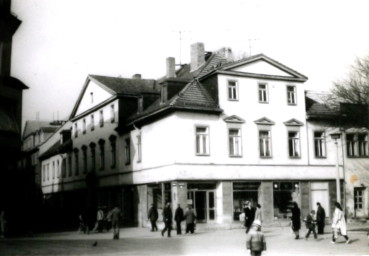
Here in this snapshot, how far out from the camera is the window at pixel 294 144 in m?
34.6

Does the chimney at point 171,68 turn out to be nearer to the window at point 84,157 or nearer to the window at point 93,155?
the window at point 93,155

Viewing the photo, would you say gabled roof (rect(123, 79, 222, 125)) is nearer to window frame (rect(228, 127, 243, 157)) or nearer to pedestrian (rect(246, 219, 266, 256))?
window frame (rect(228, 127, 243, 157))

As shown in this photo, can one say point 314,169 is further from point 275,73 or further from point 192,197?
point 192,197

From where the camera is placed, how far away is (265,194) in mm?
33094

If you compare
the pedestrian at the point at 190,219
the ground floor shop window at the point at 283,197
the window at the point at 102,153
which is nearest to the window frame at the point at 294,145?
the ground floor shop window at the point at 283,197

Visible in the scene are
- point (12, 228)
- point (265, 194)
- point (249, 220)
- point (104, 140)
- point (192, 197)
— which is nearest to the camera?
point (249, 220)

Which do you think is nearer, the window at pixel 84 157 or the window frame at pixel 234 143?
the window frame at pixel 234 143

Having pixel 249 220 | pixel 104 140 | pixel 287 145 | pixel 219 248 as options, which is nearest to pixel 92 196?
pixel 104 140

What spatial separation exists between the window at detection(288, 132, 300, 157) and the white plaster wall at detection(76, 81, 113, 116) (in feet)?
40.2

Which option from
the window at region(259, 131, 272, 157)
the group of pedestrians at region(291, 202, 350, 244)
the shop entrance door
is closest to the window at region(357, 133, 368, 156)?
the window at region(259, 131, 272, 157)

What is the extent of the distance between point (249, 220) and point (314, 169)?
11469mm

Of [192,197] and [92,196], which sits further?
[92,196]

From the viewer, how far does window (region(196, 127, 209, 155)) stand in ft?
104

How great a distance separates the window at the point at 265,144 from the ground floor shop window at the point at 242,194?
197 cm
